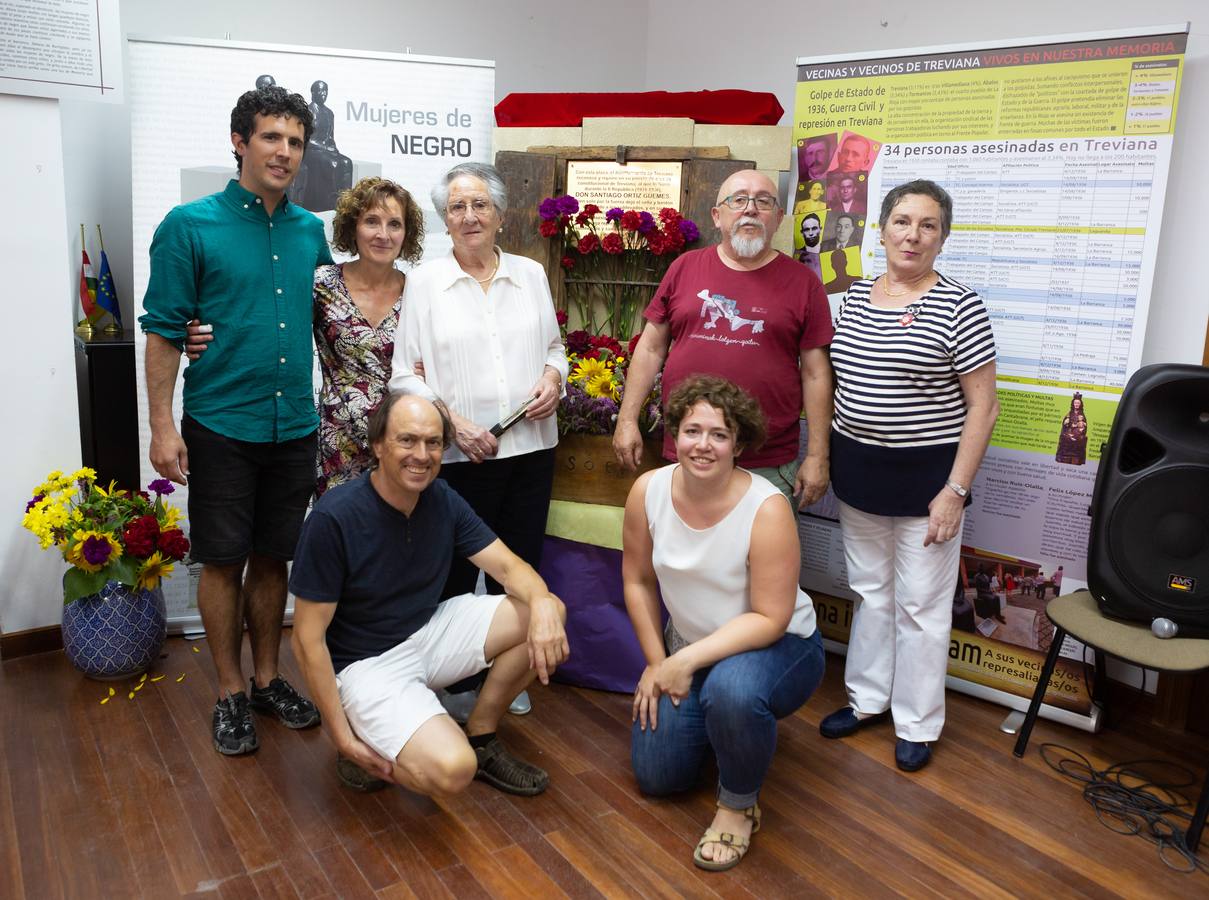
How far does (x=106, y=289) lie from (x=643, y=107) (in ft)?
6.63

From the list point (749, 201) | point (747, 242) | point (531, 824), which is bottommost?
point (531, 824)

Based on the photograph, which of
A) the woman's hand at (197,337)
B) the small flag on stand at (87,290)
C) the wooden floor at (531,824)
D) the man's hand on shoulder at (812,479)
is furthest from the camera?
the small flag on stand at (87,290)

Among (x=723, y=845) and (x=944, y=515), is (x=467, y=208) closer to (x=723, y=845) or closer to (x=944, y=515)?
(x=944, y=515)

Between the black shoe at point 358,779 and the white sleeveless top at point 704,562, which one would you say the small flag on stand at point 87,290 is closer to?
the black shoe at point 358,779

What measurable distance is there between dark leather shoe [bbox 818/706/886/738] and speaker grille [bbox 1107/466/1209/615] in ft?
2.67

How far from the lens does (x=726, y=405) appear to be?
2.12 m

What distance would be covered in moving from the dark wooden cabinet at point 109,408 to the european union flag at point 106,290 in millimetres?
107

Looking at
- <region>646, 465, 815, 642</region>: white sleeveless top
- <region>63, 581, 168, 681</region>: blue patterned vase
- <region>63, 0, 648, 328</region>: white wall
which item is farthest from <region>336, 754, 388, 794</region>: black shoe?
<region>63, 0, 648, 328</region>: white wall

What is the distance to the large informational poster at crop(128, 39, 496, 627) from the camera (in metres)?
3.01

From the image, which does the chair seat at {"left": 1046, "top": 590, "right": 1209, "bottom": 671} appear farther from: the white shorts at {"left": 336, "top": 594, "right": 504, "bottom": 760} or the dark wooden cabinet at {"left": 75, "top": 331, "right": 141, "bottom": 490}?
the dark wooden cabinet at {"left": 75, "top": 331, "right": 141, "bottom": 490}

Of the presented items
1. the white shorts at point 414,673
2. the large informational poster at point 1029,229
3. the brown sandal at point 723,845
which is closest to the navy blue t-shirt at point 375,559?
the white shorts at point 414,673

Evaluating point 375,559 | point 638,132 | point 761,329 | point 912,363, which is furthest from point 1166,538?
point 638,132

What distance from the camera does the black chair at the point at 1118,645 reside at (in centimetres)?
221

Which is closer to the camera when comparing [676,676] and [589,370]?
[676,676]
